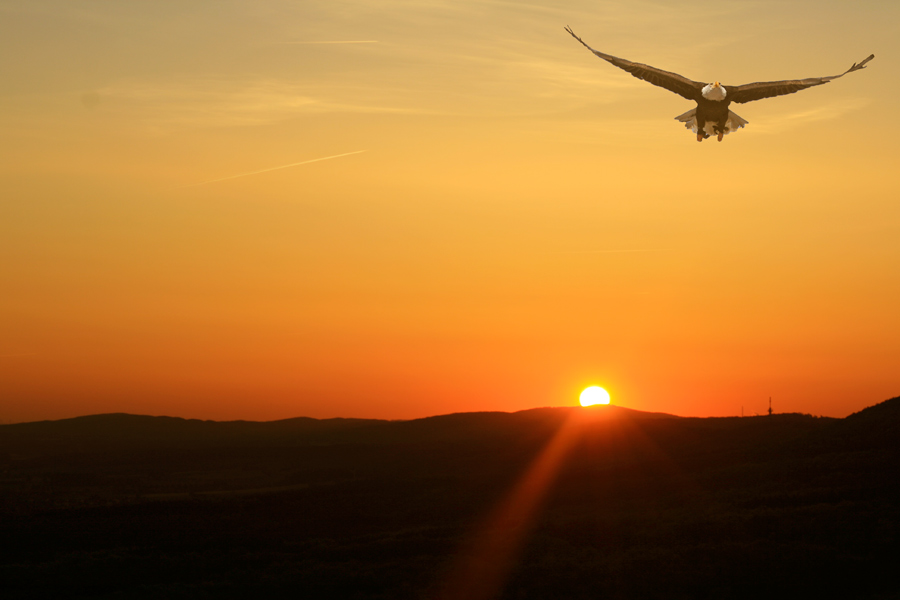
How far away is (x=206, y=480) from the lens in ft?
296

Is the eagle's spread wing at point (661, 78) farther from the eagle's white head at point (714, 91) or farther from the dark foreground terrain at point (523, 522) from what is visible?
the dark foreground terrain at point (523, 522)

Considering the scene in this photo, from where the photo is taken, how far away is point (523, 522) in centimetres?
4588

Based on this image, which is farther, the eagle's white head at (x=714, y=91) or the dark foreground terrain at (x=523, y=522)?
the dark foreground terrain at (x=523, y=522)

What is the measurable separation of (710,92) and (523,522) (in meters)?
25.6

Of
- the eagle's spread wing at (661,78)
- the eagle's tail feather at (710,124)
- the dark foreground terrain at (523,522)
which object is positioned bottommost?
the dark foreground terrain at (523,522)

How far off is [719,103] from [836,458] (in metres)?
31.2

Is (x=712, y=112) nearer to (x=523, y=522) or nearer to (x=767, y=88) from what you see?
A: (x=767, y=88)

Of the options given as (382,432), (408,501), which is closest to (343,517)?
(408,501)

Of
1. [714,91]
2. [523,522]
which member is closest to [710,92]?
[714,91]

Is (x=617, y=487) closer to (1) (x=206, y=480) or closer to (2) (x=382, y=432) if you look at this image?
(1) (x=206, y=480)

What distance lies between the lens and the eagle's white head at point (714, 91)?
93.8 feet

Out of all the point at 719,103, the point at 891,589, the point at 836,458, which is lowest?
the point at 891,589

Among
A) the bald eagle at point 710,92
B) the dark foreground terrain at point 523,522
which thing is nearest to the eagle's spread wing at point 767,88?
the bald eagle at point 710,92

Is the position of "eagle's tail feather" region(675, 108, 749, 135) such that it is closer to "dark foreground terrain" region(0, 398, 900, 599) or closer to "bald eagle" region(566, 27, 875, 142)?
"bald eagle" region(566, 27, 875, 142)
